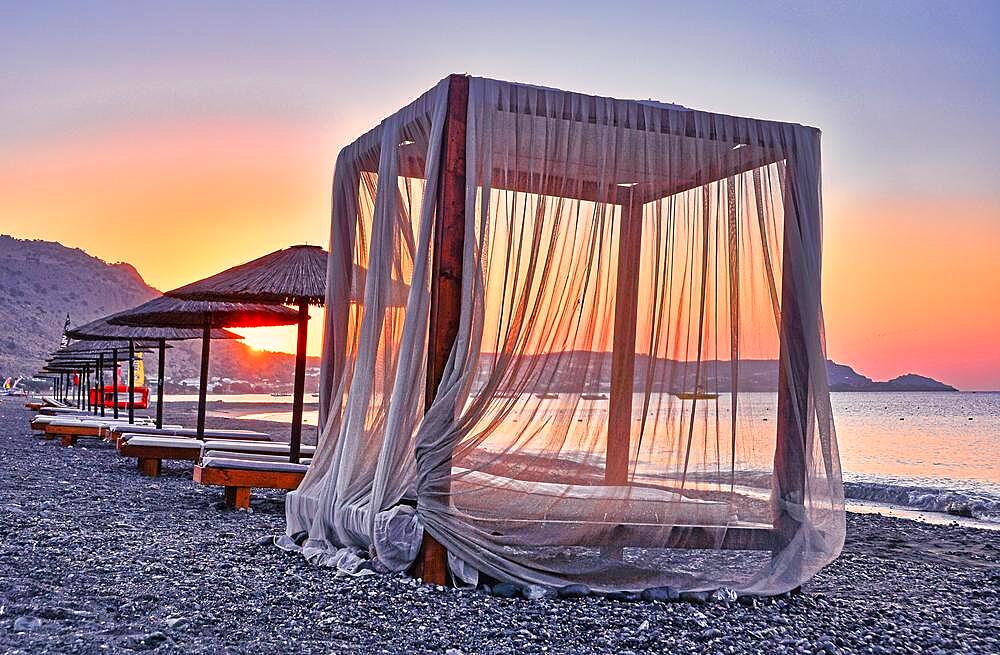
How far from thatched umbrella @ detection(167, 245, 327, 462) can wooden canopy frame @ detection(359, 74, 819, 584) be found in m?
2.63

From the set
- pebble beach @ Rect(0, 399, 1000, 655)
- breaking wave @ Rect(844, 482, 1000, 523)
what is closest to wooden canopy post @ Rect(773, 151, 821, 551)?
pebble beach @ Rect(0, 399, 1000, 655)

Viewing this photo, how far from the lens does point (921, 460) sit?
2827 cm

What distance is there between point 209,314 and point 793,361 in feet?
23.5

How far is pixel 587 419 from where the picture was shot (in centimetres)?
565

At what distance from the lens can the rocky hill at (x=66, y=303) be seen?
10206cm

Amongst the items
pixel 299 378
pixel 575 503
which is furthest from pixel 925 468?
pixel 575 503

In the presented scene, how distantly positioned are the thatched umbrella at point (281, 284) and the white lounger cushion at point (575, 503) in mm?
2594

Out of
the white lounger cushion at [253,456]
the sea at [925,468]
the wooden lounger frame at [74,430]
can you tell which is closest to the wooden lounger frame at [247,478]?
the white lounger cushion at [253,456]

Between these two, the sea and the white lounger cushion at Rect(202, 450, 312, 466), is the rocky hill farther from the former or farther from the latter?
the white lounger cushion at Rect(202, 450, 312, 466)

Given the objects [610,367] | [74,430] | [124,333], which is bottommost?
[74,430]

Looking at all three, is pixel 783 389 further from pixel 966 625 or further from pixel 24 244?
pixel 24 244

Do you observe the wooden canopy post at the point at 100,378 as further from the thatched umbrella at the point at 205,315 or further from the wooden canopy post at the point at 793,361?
the wooden canopy post at the point at 793,361

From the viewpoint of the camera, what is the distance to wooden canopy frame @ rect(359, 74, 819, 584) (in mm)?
5344

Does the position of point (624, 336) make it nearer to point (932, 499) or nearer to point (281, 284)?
point (281, 284)
